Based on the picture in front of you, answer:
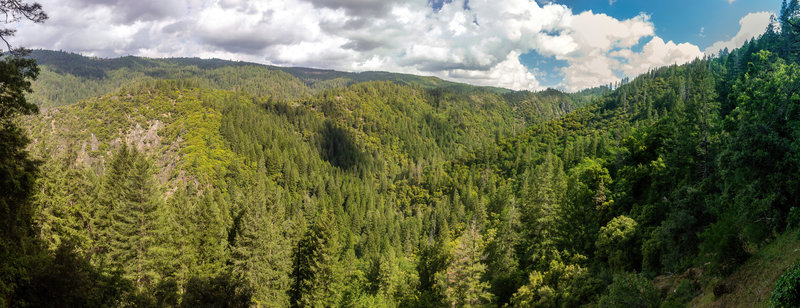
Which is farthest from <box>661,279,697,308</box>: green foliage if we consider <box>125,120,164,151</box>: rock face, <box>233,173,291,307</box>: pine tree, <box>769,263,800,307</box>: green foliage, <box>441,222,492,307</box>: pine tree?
<box>125,120,164,151</box>: rock face

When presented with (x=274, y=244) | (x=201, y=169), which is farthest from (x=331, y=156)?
(x=274, y=244)

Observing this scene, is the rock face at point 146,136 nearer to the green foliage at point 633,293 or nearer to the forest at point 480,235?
the forest at point 480,235

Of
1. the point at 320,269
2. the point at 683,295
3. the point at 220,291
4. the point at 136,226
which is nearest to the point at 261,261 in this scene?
the point at 220,291

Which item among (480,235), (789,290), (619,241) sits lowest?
(480,235)

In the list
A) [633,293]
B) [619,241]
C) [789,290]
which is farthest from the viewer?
[619,241]

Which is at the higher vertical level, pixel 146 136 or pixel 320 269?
pixel 146 136

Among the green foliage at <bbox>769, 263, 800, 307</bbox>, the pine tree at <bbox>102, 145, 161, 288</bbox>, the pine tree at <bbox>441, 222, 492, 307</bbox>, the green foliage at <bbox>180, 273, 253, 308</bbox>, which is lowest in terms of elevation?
the green foliage at <bbox>180, 273, 253, 308</bbox>

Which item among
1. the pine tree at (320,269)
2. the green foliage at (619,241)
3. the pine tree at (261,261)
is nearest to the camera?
the green foliage at (619,241)

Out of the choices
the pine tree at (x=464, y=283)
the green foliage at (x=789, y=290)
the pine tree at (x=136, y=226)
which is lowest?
the pine tree at (x=464, y=283)

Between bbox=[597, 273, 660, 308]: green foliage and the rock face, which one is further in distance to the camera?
the rock face

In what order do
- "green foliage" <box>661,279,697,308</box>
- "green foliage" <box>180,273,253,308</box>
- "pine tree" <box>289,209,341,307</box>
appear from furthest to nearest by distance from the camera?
"pine tree" <box>289,209,341,307</box> < "green foliage" <box>180,273,253,308</box> < "green foliage" <box>661,279,697,308</box>

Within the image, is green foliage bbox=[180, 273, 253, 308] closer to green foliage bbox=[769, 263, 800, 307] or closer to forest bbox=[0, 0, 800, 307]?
forest bbox=[0, 0, 800, 307]

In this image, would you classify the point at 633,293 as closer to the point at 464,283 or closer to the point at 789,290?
the point at 789,290

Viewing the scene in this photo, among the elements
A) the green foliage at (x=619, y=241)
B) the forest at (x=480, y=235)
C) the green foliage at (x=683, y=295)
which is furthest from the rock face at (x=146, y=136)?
the green foliage at (x=683, y=295)
